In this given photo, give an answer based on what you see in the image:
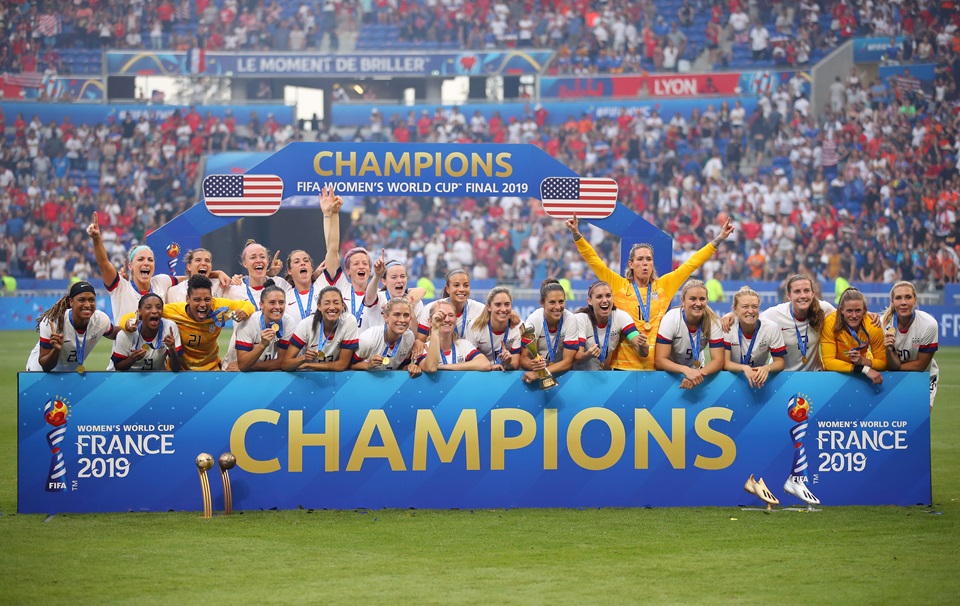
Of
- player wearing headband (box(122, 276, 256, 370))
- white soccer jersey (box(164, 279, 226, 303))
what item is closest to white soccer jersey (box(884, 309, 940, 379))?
player wearing headband (box(122, 276, 256, 370))

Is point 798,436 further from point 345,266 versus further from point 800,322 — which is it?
point 345,266

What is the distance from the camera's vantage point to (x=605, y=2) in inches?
1508

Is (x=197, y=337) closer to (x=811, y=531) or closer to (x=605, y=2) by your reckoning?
(x=811, y=531)

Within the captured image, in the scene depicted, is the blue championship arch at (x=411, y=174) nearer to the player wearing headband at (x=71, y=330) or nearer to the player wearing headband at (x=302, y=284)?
the player wearing headband at (x=302, y=284)

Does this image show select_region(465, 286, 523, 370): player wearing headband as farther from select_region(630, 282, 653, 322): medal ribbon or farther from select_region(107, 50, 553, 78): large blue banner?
select_region(107, 50, 553, 78): large blue banner

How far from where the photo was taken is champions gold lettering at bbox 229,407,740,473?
28.6 feet

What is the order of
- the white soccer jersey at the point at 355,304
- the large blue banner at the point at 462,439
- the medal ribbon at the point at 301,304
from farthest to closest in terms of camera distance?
the white soccer jersey at the point at 355,304 < the medal ribbon at the point at 301,304 < the large blue banner at the point at 462,439

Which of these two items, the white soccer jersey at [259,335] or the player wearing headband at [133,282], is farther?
the player wearing headband at [133,282]

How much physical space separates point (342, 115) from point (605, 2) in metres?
9.58

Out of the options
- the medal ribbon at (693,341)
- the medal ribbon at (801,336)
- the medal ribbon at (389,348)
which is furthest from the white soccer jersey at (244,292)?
the medal ribbon at (801,336)

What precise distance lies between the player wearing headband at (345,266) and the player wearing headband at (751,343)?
10.2 feet

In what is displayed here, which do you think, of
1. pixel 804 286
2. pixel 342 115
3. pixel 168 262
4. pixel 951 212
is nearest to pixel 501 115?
pixel 342 115

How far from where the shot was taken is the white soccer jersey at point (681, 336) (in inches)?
354

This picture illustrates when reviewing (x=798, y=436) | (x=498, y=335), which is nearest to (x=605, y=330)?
(x=498, y=335)
